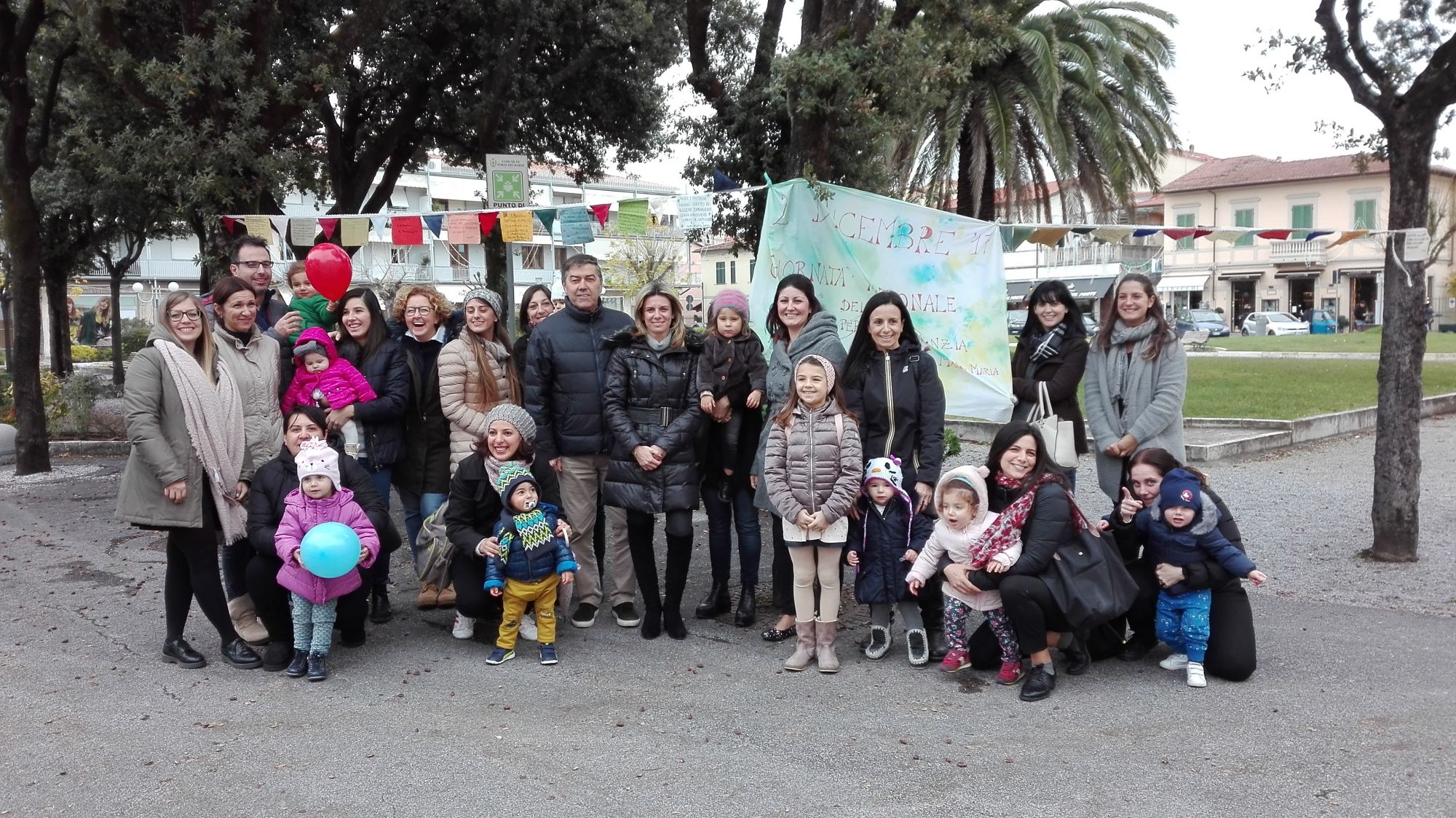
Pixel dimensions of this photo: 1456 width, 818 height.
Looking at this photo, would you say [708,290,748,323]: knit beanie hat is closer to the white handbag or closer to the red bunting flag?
the white handbag

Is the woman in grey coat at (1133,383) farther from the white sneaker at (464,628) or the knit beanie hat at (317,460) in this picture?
the knit beanie hat at (317,460)

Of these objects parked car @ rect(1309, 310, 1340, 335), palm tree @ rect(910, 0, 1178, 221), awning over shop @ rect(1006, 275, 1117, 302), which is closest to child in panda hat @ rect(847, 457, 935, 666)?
palm tree @ rect(910, 0, 1178, 221)

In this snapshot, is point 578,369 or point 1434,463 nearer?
point 578,369

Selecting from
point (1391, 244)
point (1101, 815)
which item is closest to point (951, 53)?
point (1391, 244)

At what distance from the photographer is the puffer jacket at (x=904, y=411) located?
5250mm

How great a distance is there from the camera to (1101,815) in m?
3.44

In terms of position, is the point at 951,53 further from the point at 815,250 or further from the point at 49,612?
the point at 49,612

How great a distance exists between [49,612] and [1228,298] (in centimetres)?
6043

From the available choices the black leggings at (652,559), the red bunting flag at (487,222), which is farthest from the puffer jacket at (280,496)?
the red bunting flag at (487,222)

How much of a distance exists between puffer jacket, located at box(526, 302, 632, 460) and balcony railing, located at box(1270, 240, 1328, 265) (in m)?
53.6

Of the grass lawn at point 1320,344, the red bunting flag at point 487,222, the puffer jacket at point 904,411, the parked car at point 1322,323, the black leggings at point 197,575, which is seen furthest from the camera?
the parked car at point 1322,323

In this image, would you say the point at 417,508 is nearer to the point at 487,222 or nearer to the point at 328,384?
the point at 328,384

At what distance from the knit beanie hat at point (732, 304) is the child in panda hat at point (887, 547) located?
3.71 feet

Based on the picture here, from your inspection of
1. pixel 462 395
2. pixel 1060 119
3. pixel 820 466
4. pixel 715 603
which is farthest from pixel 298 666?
pixel 1060 119
